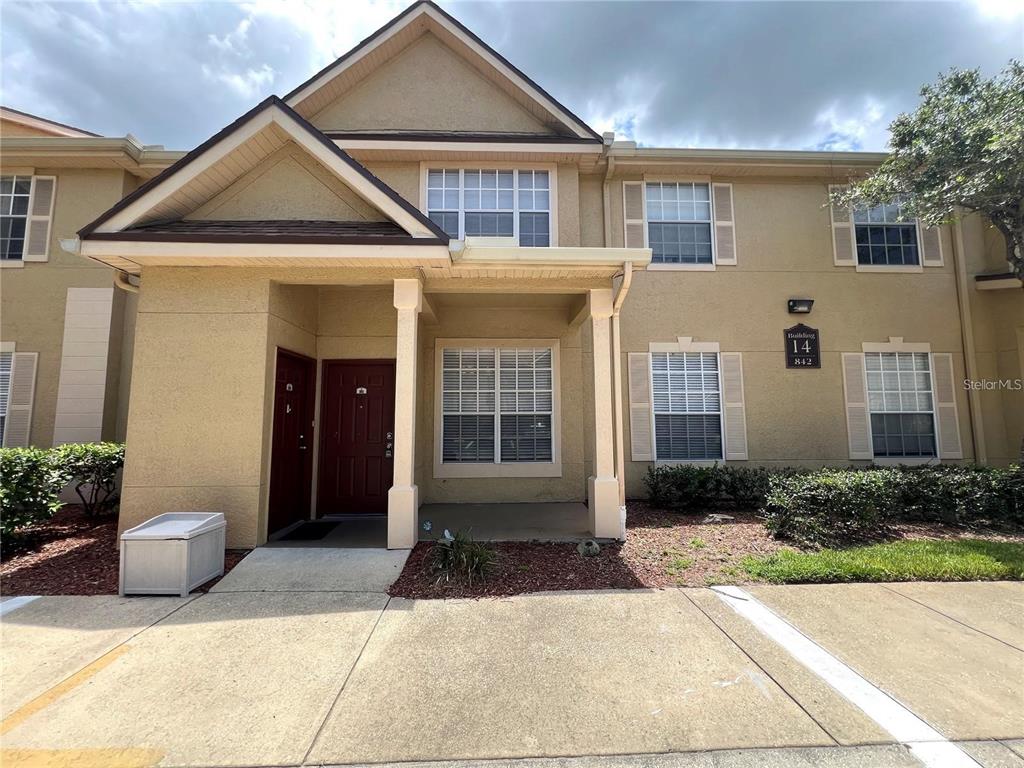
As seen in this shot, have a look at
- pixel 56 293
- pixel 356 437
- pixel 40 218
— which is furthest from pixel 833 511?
pixel 40 218

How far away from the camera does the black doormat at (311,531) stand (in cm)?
613

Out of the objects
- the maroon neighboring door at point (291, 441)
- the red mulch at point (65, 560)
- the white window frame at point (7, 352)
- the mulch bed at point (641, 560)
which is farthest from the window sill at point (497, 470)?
the white window frame at point (7, 352)

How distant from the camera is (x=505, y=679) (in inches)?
124

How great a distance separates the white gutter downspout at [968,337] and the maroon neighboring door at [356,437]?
10731 millimetres

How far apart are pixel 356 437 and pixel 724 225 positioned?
306 inches

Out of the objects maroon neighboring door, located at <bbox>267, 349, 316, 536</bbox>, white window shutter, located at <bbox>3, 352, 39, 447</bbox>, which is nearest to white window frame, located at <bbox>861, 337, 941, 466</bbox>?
maroon neighboring door, located at <bbox>267, 349, 316, 536</bbox>

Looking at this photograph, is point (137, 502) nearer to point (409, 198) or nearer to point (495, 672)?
point (495, 672)

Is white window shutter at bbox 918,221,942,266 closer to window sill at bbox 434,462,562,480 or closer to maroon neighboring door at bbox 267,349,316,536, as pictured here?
window sill at bbox 434,462,562,480

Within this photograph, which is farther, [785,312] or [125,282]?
[785,312]

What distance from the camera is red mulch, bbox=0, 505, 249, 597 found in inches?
183

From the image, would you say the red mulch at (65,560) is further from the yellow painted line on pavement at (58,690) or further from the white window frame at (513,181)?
the white window frame at (513,181)

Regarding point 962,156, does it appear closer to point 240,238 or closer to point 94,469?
point 240,238

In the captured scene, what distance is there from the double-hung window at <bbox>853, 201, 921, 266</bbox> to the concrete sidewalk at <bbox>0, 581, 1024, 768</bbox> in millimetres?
6865

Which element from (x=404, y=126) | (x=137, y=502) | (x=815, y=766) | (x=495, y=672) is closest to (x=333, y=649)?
(x=495, y=672)
